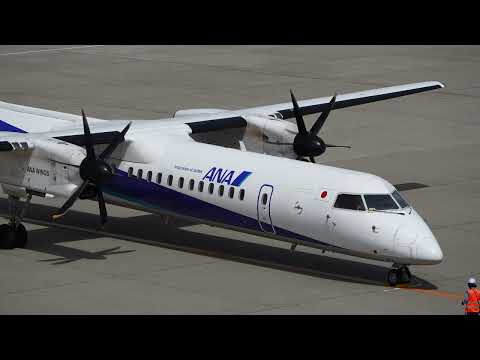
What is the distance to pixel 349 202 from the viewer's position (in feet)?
84.7

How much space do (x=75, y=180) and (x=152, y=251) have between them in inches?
112

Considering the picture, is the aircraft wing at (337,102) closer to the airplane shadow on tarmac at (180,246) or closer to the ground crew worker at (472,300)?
the airplane shadow on tarmac at (180,246)

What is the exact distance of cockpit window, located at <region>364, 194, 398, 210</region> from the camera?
83.9ft

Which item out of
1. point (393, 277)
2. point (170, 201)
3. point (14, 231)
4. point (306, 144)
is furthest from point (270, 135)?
point (14, 231)

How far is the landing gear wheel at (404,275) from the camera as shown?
25719mm

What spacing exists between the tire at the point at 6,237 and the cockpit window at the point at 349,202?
8.91 m

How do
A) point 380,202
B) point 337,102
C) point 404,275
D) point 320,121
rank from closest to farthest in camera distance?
point 380,202
point 404,275
point 320,121
point 337,102

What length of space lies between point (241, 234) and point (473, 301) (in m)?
9.44

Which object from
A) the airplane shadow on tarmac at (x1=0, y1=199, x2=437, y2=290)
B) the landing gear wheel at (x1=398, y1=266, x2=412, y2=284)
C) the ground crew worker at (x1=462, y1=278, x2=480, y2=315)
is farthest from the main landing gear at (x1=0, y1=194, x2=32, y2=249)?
the ground crew worker at (x1=462, y1=278, x2=480, y2=315)

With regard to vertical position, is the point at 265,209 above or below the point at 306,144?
below

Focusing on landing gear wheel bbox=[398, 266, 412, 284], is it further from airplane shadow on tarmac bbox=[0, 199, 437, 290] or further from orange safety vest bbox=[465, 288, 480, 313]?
orange safety vest bbox=[465, 288, 480, 313]

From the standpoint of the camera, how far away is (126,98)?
51188mm

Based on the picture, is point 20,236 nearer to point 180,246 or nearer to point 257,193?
point 180,246

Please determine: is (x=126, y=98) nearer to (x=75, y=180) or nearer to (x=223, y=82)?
(x=223, y=82)
